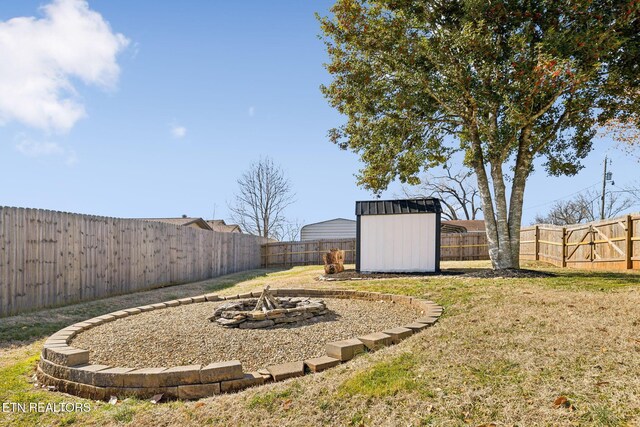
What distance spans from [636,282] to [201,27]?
970cm

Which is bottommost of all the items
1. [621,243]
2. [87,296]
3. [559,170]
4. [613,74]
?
[87,296]

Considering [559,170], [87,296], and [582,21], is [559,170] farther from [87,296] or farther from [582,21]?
[87,296]

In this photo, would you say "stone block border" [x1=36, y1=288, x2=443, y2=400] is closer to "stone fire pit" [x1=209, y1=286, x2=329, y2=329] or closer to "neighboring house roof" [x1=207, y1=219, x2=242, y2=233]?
"stone fire pit" [x1=209, y1=286, x2=329, y2=329]

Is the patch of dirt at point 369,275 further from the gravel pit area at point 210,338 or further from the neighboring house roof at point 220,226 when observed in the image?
the neighboring house roof at point 220,226

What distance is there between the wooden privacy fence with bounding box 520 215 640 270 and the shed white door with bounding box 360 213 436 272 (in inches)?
199

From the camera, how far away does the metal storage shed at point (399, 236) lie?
11898 mm

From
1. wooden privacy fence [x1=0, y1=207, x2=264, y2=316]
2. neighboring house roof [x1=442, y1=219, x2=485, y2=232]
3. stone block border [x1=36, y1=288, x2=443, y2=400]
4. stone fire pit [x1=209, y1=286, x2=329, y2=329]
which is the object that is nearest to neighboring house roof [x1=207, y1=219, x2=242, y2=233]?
neighboring house roof [x1=442, y1=219, x2=485, y2=232]

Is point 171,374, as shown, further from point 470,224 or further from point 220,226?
point 220,226

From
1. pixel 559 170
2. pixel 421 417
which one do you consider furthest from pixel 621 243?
pixel 421 417

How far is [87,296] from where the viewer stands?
888cm

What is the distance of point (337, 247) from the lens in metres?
20.8

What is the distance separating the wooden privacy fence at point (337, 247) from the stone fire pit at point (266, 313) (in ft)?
48.4

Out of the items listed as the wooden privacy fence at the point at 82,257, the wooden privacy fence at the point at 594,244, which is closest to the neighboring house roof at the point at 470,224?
the wooden privacy fence at the point at 594,244

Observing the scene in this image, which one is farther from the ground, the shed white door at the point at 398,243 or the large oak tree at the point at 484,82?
the large oak tree at the point at 484,82
